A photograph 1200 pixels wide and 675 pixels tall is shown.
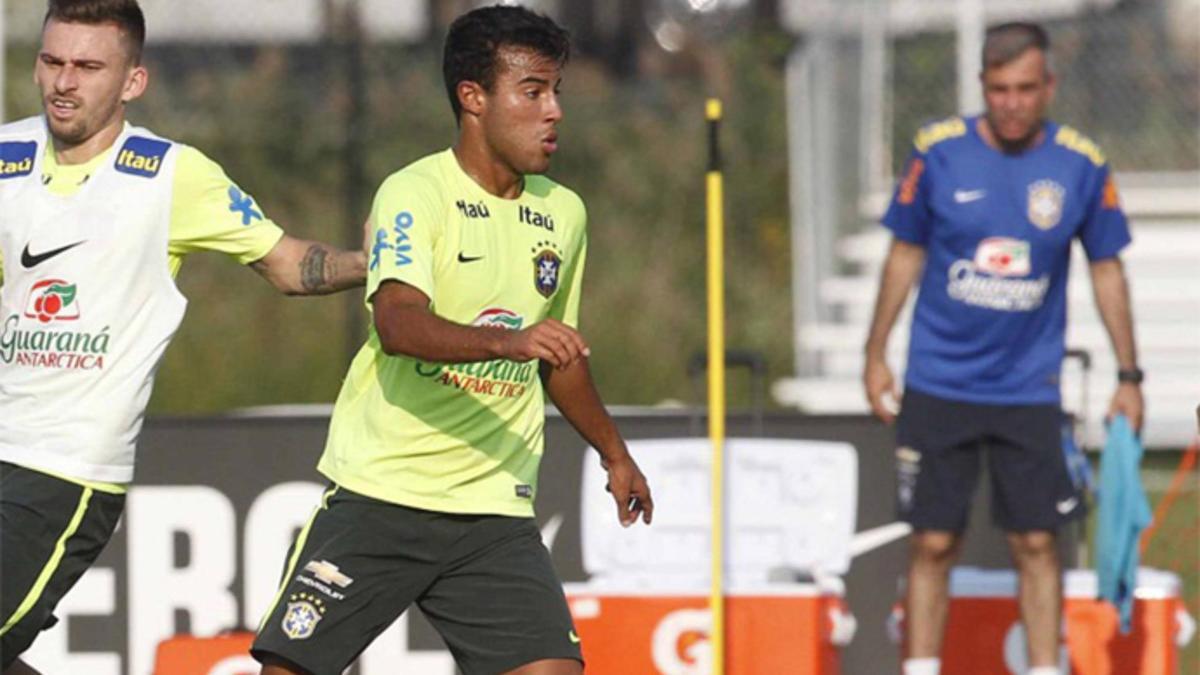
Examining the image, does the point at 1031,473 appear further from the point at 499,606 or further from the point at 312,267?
the point at 312,267

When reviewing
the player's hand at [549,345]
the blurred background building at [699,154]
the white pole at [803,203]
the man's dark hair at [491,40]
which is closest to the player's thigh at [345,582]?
the player's hand at [549,345]

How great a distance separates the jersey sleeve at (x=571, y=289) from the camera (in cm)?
554

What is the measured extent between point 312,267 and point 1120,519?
9.75ft

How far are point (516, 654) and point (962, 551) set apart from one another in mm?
2909

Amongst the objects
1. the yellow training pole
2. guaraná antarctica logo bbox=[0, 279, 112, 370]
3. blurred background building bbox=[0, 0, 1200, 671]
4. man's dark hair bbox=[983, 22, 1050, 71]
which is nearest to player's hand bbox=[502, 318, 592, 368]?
guaraná antarctica logo bbox=[0, 279, 112, 370]

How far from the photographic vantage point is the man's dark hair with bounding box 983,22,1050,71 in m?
7.41

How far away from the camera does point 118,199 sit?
539cm

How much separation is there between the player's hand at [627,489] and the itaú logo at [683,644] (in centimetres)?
190

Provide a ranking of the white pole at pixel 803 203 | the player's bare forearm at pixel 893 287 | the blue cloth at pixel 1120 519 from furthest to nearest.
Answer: the white pole at pixel 803 203 → the player's bare forearm at pixel 893 287 → the blue cloth at pixel 1120 519

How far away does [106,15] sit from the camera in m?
5.45

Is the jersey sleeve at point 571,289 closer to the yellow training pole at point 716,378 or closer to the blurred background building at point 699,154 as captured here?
the yellow training pole at point 716,378

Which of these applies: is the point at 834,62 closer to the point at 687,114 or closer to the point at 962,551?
the point at 687,114

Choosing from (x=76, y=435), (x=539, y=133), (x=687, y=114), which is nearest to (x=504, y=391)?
(x=539, y=133)

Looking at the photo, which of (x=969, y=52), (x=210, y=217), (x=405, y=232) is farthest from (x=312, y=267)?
(x=969, y=52)
